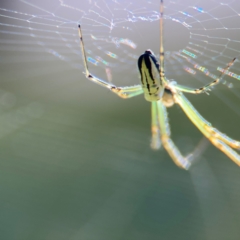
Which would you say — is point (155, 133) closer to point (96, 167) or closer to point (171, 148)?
point (171, 148)

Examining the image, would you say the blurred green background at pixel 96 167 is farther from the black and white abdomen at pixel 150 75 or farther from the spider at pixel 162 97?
the black and white abdomen at pixel 150 75

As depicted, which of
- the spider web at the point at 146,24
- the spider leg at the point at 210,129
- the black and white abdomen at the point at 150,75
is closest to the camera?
the black and white abdomen at the point at 150,75

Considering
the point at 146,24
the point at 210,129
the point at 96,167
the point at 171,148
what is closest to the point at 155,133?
the point at 171,148

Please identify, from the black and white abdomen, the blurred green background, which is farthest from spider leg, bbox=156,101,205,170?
the blurred green background

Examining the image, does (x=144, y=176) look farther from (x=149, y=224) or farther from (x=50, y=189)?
(x=50, y=189)

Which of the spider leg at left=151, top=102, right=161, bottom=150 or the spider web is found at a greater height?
the spider web

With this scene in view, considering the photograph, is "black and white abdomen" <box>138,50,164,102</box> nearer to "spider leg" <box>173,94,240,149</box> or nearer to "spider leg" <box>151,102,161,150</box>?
"spider leg" <box>173,94,240,149</box>

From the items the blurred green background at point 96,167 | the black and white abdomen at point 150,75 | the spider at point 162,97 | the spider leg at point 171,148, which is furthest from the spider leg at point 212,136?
the blurred green background at point 96,167
